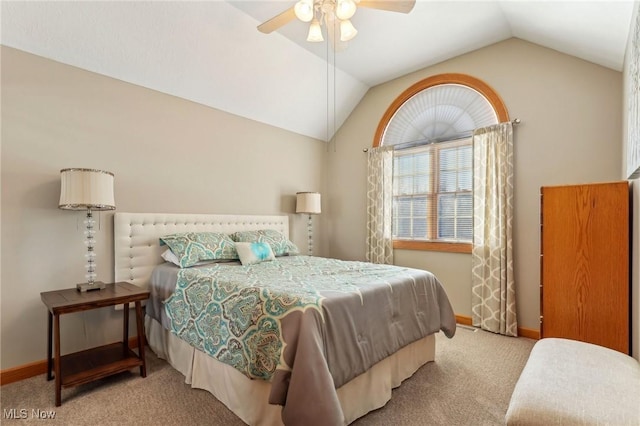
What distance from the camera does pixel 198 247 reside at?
2.87 meters

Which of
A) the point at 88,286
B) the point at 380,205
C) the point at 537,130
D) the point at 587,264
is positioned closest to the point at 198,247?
the point at 88,286

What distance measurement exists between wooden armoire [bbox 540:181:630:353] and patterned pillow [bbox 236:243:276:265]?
2.41 m

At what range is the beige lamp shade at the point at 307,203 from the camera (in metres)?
4.21

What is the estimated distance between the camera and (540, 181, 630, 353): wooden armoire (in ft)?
6.93

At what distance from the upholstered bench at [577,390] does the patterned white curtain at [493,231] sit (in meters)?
1.62

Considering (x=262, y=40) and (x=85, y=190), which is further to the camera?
(x=262, y=40)

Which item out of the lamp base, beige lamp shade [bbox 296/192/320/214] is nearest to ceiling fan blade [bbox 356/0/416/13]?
beige lamp shade [bbox 296/192/320/214]

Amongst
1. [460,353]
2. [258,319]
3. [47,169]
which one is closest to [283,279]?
[258,319]

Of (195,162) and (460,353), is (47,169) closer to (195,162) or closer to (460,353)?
(195,162)

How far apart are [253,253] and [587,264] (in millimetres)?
2715

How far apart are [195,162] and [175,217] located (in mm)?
651

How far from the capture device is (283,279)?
223 cm

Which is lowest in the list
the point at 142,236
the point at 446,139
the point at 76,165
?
the point at 142,236

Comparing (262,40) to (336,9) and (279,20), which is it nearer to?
(279,20)
